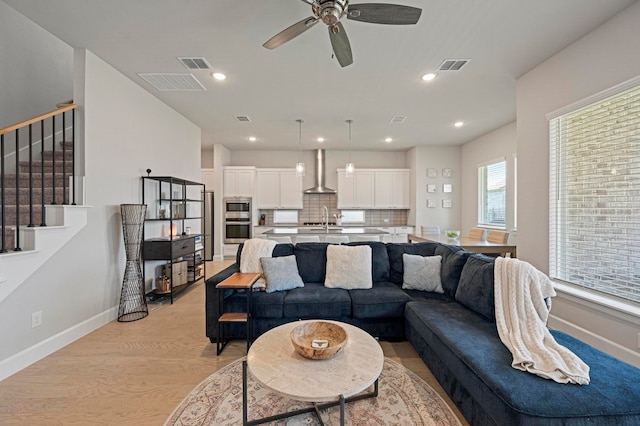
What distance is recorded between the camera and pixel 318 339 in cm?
179

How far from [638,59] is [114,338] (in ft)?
17.7

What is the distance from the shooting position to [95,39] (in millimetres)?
2709

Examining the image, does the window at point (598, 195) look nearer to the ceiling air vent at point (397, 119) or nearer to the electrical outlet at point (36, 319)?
the ceiling air vent at point (397, 119)

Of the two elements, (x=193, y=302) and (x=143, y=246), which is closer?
(x=143, y=246)

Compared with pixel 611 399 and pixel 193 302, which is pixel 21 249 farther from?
pixel 611 399

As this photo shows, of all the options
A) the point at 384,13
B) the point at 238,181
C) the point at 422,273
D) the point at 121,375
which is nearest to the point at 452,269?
the point at 422,273

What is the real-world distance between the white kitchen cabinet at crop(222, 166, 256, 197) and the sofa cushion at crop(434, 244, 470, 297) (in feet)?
17.1

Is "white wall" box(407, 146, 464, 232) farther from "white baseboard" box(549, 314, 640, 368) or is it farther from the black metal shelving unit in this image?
the black metal shelving unit

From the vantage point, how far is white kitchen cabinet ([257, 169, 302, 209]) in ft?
23.6

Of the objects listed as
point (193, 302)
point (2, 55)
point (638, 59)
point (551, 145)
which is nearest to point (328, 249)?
point (193, 302)

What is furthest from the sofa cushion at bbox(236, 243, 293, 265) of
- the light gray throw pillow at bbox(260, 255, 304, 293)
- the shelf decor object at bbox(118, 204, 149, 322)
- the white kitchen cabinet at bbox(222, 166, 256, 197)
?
the white kitchen cabinet at bbox(222, 166, 256, 197)

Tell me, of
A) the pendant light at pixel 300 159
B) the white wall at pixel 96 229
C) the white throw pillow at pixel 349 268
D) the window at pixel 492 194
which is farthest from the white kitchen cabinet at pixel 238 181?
the window at pixel 492 194

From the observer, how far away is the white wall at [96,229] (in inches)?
93.9

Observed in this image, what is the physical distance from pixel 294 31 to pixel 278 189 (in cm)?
532
